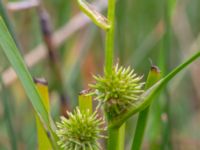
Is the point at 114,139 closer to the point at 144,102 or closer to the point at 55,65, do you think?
the point at 144,102

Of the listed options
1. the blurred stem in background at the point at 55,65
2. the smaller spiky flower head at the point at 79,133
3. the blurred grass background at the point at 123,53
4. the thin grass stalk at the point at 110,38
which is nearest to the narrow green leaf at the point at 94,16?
the thin grass stalk at the point at 110,38

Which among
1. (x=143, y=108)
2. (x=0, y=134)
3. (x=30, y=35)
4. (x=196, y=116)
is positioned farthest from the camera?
(x=30, y=35)

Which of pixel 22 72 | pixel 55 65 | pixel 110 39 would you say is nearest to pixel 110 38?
Result: pixel 110 39

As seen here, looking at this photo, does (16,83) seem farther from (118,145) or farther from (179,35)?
(118,145)

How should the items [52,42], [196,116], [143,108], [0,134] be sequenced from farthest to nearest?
[196,116]
[0,134]
[52,42]
[143,108]

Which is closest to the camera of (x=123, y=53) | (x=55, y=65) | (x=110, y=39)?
(x=110, y=39)

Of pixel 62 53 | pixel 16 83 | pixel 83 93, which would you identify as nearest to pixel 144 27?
pixel 62 53
